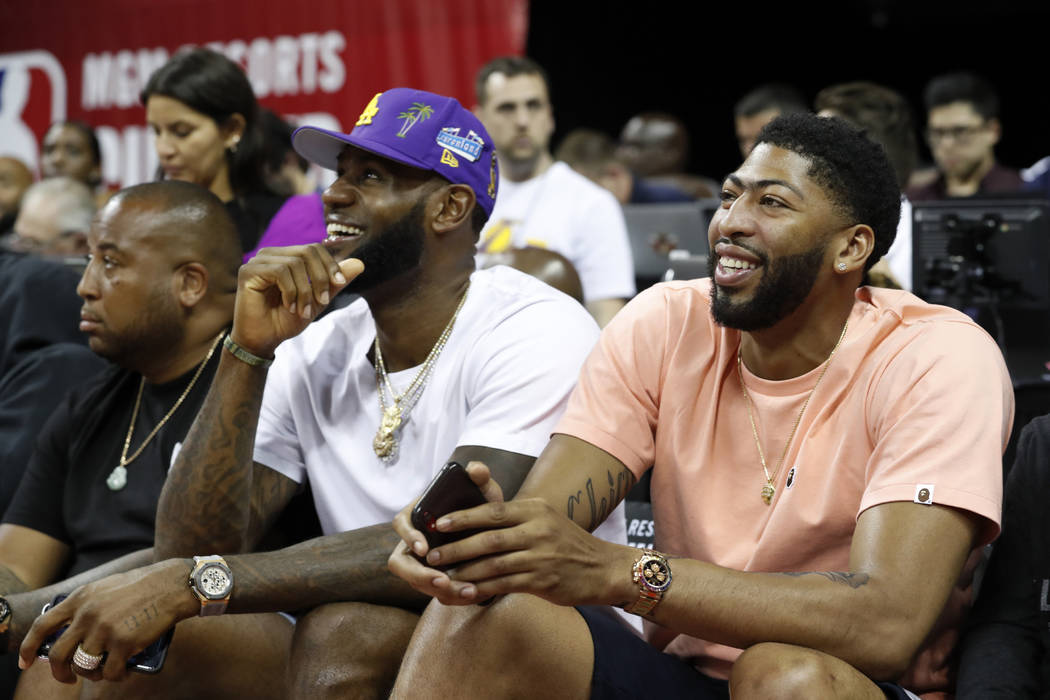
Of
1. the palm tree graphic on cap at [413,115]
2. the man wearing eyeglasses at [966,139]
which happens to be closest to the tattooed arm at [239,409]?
the palm tree graphic on cap at [413,115]

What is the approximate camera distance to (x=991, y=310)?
3.56 m

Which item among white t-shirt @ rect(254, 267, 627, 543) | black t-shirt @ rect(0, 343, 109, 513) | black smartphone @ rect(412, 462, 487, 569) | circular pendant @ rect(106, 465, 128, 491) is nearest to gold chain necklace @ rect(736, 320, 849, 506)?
white t-shirt @ rect(254, 267, 627, 543)

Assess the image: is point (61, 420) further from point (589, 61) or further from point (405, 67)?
point (589, 61)

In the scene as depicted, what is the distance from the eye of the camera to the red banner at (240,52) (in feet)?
23.9

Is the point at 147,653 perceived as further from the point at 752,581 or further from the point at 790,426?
the point at 790,426

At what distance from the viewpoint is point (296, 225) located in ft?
12.8

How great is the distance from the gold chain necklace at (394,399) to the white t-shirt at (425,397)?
0.05ft

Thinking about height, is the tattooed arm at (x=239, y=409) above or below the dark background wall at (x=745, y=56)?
below

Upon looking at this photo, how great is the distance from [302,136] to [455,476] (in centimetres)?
123

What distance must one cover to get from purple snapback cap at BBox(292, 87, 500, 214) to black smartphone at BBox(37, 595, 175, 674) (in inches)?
41.7

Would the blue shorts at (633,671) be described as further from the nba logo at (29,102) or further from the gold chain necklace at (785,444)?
the nba logo at (29,102)

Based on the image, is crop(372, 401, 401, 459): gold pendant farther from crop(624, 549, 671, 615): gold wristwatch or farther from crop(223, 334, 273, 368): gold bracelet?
crop(624, 549, 671, 615): gold wristwatch

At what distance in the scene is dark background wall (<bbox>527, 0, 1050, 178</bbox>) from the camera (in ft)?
30.3

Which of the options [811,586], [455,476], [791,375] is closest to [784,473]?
[791,375]
